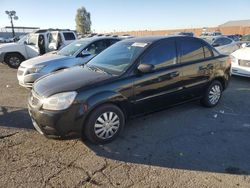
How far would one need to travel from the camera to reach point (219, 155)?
11.9ft

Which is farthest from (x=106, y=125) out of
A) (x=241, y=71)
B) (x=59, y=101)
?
(x=241, y=71)

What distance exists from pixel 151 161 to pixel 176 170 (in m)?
0.38

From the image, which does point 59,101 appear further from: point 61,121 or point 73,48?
point 73,48

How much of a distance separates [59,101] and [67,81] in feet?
1.64

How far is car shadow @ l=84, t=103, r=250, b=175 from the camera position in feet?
11.3

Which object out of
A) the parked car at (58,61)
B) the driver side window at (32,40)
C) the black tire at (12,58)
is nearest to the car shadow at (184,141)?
the parked car at (58,61)

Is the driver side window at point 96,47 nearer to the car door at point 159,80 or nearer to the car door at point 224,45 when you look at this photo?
the car door at point 159,80

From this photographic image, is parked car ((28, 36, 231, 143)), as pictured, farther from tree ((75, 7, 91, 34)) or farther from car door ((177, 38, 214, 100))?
tree ((75, 7, 91, 34))

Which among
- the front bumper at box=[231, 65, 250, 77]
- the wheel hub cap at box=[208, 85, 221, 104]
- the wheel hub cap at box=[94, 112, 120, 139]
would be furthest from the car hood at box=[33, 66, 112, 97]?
the front bumper at box=[231, 65, 250, 77]

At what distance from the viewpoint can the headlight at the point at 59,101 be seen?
3.54m

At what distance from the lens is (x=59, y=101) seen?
3566 millimetres

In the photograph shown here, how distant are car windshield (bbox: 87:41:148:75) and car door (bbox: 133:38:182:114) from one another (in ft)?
0.71

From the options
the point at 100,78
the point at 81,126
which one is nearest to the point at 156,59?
the point at 100,78

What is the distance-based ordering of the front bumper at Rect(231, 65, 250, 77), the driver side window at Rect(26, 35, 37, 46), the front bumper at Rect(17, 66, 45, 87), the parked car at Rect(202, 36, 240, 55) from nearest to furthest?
the front bumper at Rect(17, 66, 45, 87), the front bumper at Rect(231, 65, 250, 77), the driver side window at Rect(26, 35, 37, 46), the parked car at Rect(202, 36, 240, 55)
